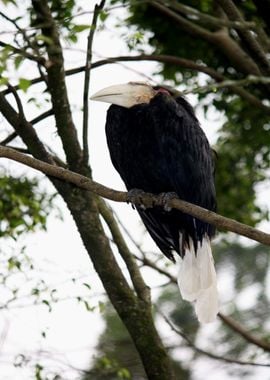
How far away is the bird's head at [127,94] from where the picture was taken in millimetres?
4270

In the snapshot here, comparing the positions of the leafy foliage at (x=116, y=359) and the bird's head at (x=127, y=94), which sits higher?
the bird's head at (x=127, y=94)

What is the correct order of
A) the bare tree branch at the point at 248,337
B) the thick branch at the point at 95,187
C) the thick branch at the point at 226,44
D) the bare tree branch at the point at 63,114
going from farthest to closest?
the thick branch at the point at 226,44 → the bare tree branch at the point at 248,337 → the bare tree branch at the point at 63,114 → the thick branch at the point at 95,187

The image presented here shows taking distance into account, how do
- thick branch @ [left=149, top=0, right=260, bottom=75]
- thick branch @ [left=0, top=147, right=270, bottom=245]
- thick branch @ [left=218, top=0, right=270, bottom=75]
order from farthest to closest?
1. thick branch @ [left=149, top=0, right=260, bottom=75]
2. thick branch @ [left=218, top=0, right=270, bottom=75]
3. thick branch @ [left=0, top=147, right=270, bottom=245]

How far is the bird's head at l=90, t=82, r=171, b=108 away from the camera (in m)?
4.27

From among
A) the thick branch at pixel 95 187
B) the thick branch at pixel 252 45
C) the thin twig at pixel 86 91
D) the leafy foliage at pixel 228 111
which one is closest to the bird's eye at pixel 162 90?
the thin twig at pixel 86 91

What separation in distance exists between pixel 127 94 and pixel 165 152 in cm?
37

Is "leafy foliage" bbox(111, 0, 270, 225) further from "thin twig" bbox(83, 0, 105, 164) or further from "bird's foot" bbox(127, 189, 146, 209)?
"bird's foot" bbox(127, 189, 146, 209)

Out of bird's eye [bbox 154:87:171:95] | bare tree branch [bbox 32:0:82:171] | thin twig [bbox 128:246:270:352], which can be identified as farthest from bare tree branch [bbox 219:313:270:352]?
bird's eye [bbox 154:87:171:95]

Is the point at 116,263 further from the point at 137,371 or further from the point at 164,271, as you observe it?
the point at 137,371

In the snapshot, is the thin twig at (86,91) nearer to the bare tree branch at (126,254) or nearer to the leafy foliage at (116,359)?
the bare tree branch at (126,254)

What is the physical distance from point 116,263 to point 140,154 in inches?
23.7

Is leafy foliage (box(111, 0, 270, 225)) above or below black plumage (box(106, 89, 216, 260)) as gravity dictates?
above

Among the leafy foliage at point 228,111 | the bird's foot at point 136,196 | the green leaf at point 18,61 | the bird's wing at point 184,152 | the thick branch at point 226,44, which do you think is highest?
the leafy foliage at point 228,111

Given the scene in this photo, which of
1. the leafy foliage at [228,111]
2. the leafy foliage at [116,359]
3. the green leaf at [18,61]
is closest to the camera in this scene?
the green leaf at [18,61]
